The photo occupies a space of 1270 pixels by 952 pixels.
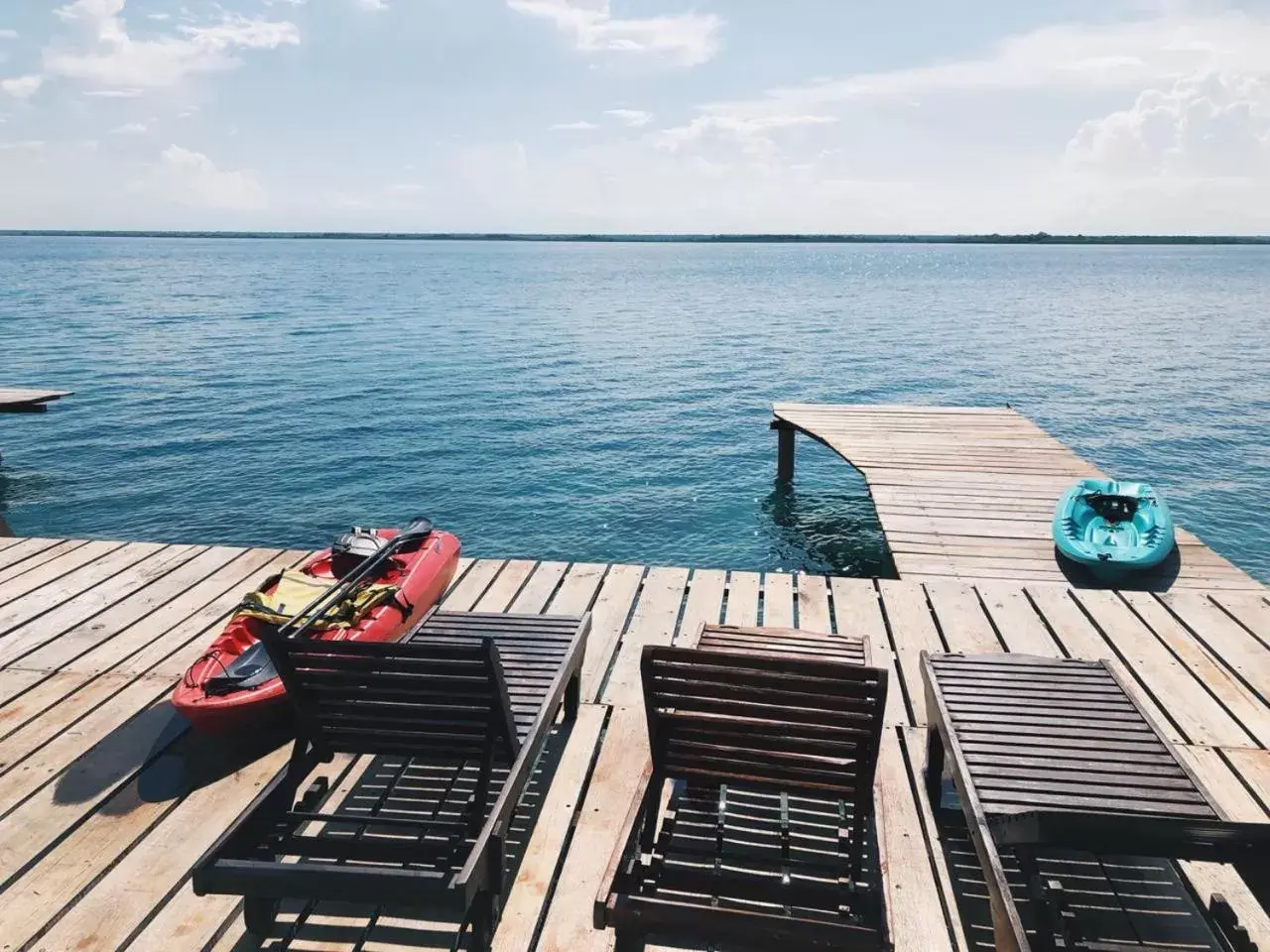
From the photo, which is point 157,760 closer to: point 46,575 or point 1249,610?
point 46,575

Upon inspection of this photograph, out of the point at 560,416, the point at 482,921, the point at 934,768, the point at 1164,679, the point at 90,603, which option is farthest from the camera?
the point at 560,416

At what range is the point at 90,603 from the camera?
737 cm

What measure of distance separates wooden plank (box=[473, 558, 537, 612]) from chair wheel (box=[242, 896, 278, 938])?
367 cm

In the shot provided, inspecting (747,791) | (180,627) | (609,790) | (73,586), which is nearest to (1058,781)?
(747,791)

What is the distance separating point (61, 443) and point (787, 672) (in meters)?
24.9

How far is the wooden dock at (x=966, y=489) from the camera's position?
9844mm

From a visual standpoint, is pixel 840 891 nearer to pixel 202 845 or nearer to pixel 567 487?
pixel 202 845

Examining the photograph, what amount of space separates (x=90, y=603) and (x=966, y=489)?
1097 cm

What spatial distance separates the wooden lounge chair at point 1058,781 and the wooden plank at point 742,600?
219 centimetres

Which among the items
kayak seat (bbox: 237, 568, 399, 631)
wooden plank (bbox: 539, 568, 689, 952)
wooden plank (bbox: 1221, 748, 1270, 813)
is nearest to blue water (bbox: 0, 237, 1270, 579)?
wooden plank (bbox: 539, 568, 689, 952)

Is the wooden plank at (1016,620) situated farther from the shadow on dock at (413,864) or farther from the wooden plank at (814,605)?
the shadow on dock at (413,864)

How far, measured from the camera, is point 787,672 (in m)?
3.80

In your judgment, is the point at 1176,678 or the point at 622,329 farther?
the point at 622,329

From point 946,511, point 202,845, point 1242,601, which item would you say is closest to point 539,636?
point 202,845
